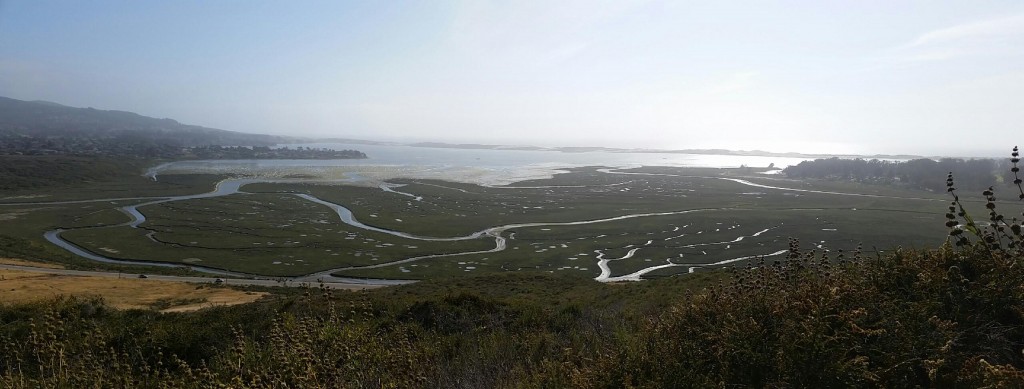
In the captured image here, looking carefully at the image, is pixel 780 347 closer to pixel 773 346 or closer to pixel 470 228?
pixel 773 346

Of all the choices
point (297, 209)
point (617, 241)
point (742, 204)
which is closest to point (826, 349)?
point (617, 241)

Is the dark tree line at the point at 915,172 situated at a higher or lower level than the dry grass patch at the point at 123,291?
higher

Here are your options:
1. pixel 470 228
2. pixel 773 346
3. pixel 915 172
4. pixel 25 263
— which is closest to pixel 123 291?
pixel 25 263

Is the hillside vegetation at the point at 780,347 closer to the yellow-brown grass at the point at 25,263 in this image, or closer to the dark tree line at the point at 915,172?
the yellow-brown grass at the point at 25,263

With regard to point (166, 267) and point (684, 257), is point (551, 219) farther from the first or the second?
point (166, 267)

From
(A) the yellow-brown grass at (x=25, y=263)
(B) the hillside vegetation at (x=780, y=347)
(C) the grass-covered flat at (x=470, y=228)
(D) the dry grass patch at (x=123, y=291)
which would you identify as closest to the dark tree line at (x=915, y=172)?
(C) the grass-covered flat at (x=470, y=228)

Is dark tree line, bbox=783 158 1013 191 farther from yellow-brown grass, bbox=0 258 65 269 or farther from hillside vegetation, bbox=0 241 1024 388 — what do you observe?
yellow-brown grass, bbox=0 258 65 269
